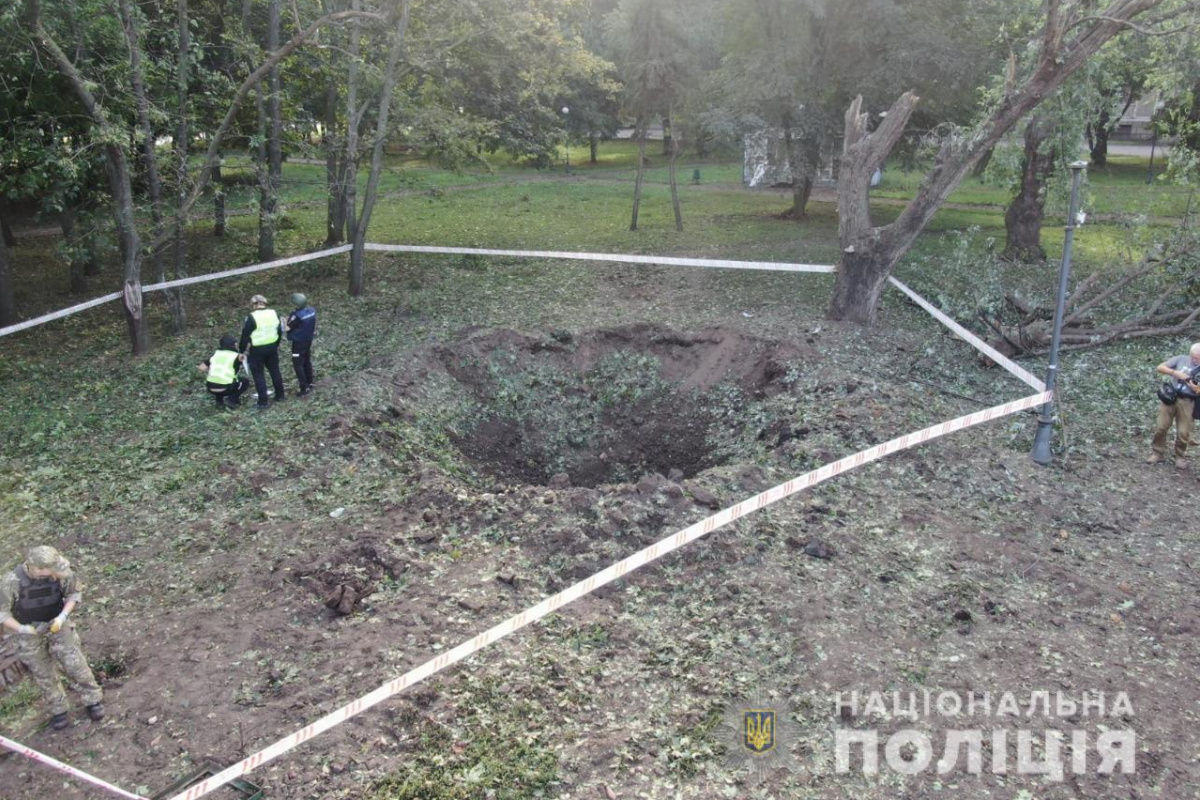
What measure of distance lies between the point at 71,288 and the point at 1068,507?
17.9m

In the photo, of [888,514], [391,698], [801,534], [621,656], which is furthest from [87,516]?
[888,514]

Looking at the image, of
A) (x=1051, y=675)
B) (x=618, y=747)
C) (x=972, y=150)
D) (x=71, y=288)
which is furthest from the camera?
(x=71, y=288)

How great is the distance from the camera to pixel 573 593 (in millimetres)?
6602

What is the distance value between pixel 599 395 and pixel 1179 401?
6.87 m

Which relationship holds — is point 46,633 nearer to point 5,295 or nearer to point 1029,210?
point 5,295

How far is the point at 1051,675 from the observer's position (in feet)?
19.9

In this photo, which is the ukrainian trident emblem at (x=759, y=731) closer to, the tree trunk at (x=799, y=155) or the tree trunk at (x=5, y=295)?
the tree trunk at (x=5, y=295)

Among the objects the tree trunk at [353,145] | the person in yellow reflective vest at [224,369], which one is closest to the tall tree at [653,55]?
the tree trunk at [353,145]

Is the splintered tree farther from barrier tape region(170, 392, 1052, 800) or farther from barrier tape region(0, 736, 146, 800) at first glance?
barrier tape region(0, 736, 146, 800)

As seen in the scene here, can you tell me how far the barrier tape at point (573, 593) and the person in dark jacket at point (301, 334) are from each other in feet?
18.5

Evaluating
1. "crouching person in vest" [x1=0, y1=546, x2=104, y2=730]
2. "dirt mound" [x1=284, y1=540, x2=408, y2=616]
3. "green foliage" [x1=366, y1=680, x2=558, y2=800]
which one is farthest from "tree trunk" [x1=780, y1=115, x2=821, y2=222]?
"crouching person in vest" [x1=0, y1=546, x2=104, y2=730]

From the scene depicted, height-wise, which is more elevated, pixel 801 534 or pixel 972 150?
pixel 972 150

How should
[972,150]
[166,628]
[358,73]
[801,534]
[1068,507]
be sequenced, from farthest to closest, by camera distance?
[358,73] → [972,150] → [1068,507] → [801,534] → [166,628]

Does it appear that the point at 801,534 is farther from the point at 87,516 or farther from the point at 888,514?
the point at 87,516
